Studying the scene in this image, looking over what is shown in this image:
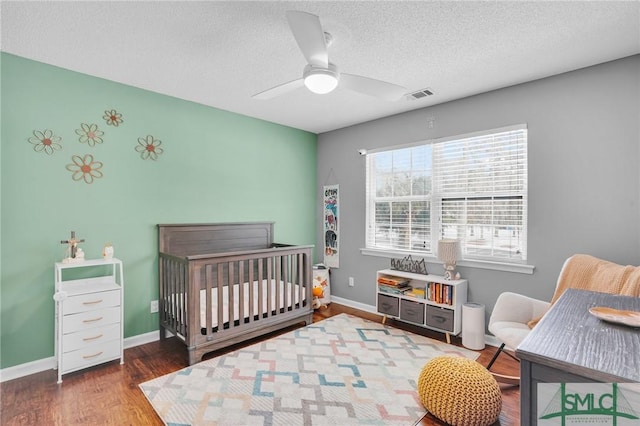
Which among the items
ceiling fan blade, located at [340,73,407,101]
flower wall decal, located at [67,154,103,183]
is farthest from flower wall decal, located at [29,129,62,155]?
ceiling fan blade, located at [340,73,407,101]

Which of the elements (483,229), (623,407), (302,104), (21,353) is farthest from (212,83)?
(623,407)

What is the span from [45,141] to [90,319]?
1.45 metres

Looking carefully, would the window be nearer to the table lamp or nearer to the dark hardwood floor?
the table lamp

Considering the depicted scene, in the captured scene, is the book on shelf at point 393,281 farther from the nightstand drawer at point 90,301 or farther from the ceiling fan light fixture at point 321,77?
the nightstand drawer at point 90,301

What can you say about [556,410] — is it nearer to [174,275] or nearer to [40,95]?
[174,275]

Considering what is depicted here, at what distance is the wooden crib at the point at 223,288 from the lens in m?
2.58

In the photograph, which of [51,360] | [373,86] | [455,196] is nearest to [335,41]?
[373,86]

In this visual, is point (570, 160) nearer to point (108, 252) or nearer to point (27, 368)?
point (108, 252)

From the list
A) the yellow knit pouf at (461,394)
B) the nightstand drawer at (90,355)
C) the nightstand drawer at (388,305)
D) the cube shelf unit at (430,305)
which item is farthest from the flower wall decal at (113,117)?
the yellow knit pouf at (461,394)

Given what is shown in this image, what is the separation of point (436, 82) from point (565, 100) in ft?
3.42

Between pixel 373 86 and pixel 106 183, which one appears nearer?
pixel 373 86

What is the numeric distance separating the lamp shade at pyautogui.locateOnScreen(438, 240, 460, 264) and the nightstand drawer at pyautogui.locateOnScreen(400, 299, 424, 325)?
0.53 metres

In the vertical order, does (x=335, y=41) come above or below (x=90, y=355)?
above

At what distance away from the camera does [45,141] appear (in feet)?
8.13
